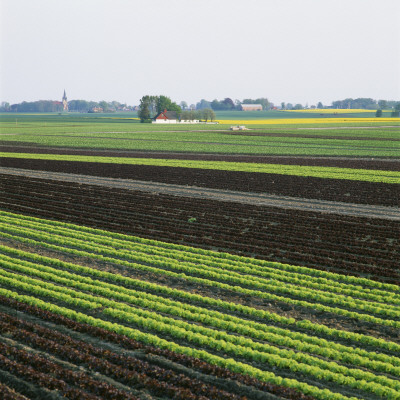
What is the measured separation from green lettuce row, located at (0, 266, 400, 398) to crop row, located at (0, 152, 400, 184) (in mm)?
27989

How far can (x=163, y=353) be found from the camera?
1133cm

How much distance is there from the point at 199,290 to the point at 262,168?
1181 inches

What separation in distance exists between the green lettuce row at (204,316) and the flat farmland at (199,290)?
0.04 meters

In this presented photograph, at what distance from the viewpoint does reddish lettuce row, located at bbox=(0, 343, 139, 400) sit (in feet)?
31.0

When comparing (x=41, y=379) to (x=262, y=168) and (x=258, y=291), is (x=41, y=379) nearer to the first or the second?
(x=258, y=291)

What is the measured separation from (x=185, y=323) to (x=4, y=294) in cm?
559

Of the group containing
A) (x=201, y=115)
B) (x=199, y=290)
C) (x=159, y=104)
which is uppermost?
(x=159, y=104)

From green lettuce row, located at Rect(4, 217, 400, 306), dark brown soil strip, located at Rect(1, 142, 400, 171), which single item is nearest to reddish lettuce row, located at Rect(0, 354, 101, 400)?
green lettuce row, located at Rect(4, 217, 400, 306)

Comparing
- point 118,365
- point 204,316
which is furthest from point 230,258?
point 118,365

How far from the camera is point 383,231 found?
22.8 metres

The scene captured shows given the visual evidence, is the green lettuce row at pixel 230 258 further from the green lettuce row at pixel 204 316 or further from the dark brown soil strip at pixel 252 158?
the dark brown soil strip at pixel 252 158

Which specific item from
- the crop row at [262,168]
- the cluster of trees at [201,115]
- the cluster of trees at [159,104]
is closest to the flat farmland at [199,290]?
the crop row at [262,168]

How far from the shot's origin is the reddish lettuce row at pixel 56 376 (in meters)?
9.45

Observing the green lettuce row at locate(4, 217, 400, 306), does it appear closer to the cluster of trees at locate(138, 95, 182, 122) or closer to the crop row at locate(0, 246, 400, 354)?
the crop row at locate(0, 246, 400, 354)
